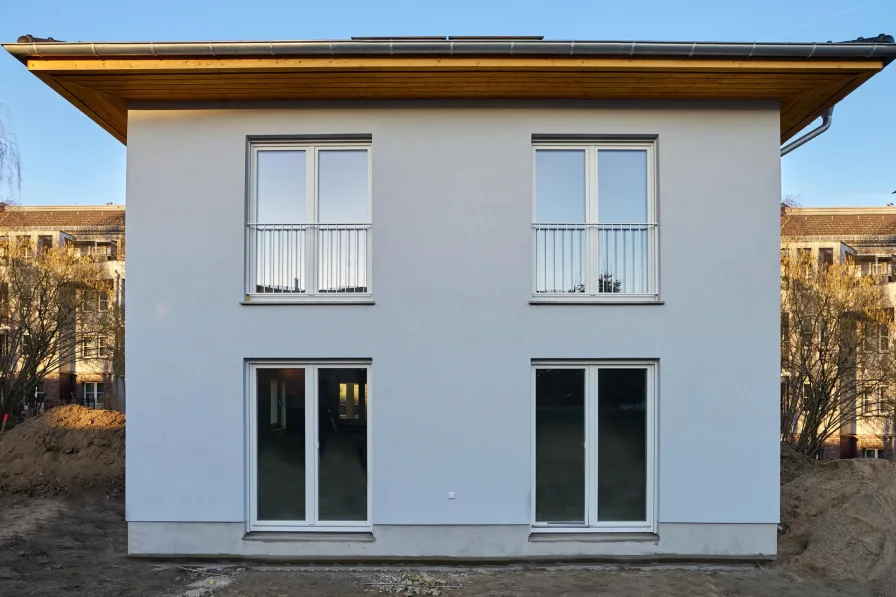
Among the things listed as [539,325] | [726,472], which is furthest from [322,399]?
[726,472]

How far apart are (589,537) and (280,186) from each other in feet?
17.8

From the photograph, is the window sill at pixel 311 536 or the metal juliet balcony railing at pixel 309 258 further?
the metal juliet balcony railing at pixel 309 258

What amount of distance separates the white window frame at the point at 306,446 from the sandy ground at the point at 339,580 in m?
0.46

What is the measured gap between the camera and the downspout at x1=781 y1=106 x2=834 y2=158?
6.75m

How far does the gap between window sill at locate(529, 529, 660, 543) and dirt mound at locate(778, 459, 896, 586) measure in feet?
5.21

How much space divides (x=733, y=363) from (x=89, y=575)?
7387 mm

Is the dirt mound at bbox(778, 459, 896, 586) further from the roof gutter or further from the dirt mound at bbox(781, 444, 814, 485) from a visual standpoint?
the roof gutter

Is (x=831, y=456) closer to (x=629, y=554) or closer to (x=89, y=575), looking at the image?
(x=629, y=554)

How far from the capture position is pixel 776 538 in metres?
6.35

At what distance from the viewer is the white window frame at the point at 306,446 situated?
6.34 meters

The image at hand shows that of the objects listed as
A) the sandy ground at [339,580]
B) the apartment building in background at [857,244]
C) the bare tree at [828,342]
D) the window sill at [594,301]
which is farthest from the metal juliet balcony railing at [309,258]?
the apartment building in background at [857,244]

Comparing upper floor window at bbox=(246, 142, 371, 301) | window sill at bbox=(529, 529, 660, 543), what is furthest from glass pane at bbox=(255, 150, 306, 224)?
window sill at bbox=(529, 529, 660, 543)

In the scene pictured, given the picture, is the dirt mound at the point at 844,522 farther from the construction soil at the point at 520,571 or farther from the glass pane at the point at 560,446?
the glass pane at the point at 560,446

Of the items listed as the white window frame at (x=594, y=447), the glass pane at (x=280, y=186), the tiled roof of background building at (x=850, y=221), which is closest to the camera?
the white window frame at (x=594, y=447)
